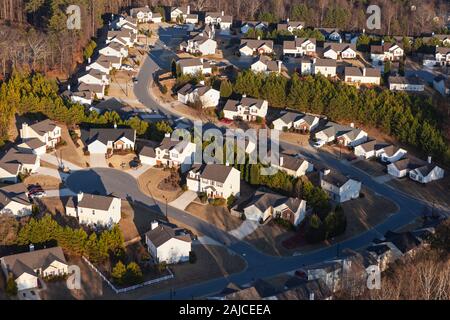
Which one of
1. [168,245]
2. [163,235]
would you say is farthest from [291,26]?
[168,245]

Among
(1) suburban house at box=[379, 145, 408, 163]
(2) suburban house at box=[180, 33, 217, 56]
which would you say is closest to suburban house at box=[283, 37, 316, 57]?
(2) suburban house at box=[180, 33, 217, 56]

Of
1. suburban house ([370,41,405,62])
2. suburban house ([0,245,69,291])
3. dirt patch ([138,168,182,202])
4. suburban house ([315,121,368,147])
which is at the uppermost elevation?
suburban house ([370,41,405,62])

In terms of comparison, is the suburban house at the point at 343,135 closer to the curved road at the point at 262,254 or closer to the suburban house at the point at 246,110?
the curved road at the point at 262,254

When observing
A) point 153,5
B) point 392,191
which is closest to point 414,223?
point 392,191

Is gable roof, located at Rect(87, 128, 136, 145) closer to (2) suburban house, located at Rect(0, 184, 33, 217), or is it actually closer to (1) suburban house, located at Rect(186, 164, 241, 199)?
(1) suburban house, located at Rect(186, 164, 241, 199)

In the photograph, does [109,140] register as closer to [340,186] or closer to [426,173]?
[340,186]
